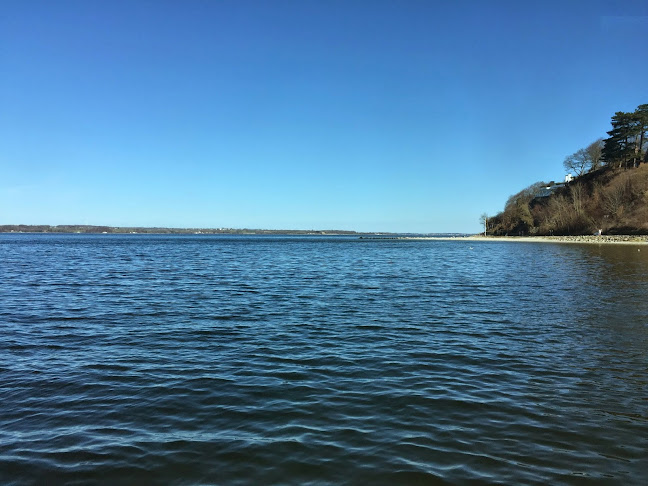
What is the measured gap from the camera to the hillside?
4269 inches

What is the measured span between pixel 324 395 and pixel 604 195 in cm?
13771

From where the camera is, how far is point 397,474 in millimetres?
5641

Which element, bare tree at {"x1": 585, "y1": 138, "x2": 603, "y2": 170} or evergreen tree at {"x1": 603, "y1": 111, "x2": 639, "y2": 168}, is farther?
bare tree at {"x1": 585, "y1": 138, "x2": 603, "y2": 170}

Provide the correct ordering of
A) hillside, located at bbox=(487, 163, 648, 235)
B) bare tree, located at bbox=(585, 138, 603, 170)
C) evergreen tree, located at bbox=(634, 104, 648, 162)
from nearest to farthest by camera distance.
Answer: hillside, located at bbox=(487, 163, 648, 235), evergreen tree, located at bbox=(634, 104, 648, 162), bare tree, located at bbox=(585, 138, 603, 170)

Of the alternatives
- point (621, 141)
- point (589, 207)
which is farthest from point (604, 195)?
point (621, 141)

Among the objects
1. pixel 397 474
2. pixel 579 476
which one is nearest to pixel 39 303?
pixel 397 474

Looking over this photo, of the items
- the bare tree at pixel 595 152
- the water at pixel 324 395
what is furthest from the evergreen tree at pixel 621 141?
the water at pixel 324 395

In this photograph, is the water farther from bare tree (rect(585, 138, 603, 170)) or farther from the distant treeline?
bare tree (rect(585, 138, 603, 170))

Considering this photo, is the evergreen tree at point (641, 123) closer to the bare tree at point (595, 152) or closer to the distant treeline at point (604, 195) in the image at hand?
the distant treeline at point (604, 195)

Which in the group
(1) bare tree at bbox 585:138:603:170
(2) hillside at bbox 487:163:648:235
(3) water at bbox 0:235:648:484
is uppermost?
(1) bare tree at bbox 585:138:603:170

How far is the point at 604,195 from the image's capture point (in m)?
119

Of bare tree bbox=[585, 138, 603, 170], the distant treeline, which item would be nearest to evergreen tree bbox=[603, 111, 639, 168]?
the distant treeline

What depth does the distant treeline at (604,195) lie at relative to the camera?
361 ft

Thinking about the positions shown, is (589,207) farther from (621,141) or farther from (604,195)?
(621,141)
